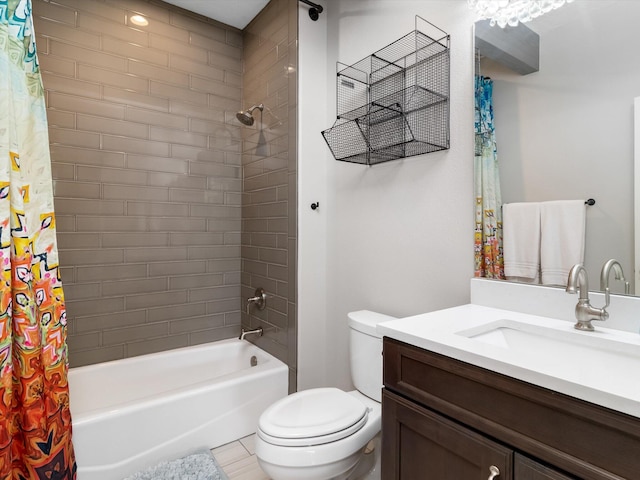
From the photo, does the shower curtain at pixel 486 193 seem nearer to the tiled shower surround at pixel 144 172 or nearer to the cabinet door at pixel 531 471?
the cabinet door at pixel 531 471

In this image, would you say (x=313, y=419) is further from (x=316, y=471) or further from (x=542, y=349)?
(x=542, y=349)

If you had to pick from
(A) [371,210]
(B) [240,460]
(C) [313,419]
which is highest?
(A) [371,210]

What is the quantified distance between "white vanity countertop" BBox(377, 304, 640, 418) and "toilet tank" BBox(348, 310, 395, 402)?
0.44m

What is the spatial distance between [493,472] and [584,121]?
112cm

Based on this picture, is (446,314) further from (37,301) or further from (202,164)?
(202,164)

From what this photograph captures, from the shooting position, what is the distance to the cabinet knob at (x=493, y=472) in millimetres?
808

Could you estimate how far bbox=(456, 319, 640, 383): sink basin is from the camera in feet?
2.98

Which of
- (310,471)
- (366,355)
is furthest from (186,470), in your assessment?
(366,355)

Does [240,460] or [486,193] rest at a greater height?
[486,193]

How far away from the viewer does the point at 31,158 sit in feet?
4.70

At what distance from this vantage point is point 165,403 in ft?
5.88

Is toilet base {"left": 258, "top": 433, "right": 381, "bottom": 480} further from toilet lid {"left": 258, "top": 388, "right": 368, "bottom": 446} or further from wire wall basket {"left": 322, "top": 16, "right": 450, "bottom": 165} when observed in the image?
wire wall basket {"left": 322, "top": 16, "right": 450, "bottom": 165}

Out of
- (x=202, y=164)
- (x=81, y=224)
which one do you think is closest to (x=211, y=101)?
(x=202, y=164)

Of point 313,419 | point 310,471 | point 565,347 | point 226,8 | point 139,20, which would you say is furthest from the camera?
point 226,8
